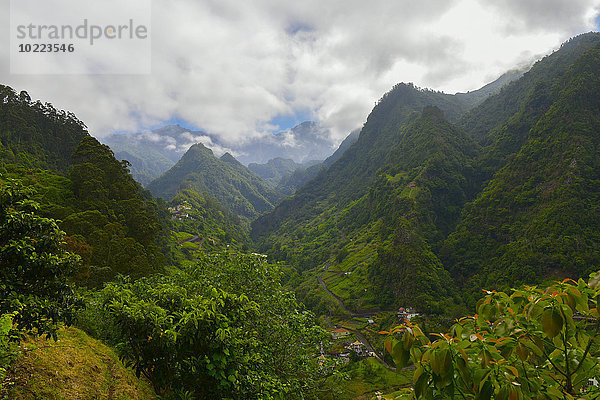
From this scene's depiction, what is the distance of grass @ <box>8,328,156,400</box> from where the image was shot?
7145 millimetres

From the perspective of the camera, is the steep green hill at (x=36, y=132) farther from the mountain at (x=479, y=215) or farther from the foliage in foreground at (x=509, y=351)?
the mountain at (x=479, y=215)

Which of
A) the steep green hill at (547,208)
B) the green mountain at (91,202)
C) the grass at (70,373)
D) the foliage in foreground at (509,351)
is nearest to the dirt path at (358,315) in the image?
the steep green hill at (547,208)

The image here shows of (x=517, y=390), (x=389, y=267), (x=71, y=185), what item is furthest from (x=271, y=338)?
(x=389, y=267)

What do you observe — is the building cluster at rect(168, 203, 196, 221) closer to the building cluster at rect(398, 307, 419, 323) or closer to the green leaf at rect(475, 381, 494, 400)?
the building cluster at rect(398, 307, 419, 323)

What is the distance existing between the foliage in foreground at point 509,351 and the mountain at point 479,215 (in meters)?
85.6

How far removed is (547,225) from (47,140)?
136039 millimetres

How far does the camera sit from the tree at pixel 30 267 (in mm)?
5332

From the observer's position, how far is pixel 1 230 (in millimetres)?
5285

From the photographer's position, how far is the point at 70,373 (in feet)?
27.8

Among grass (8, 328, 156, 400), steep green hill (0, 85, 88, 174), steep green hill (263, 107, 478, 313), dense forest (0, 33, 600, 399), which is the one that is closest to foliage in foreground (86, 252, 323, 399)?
dense forest (0, 33, 600, 399)

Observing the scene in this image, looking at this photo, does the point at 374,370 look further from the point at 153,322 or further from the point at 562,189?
the point at 562,189

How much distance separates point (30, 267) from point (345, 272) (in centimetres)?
11485

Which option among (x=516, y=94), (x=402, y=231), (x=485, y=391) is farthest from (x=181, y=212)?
(x=516, y=94)

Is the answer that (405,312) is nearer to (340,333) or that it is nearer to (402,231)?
(340,333)
